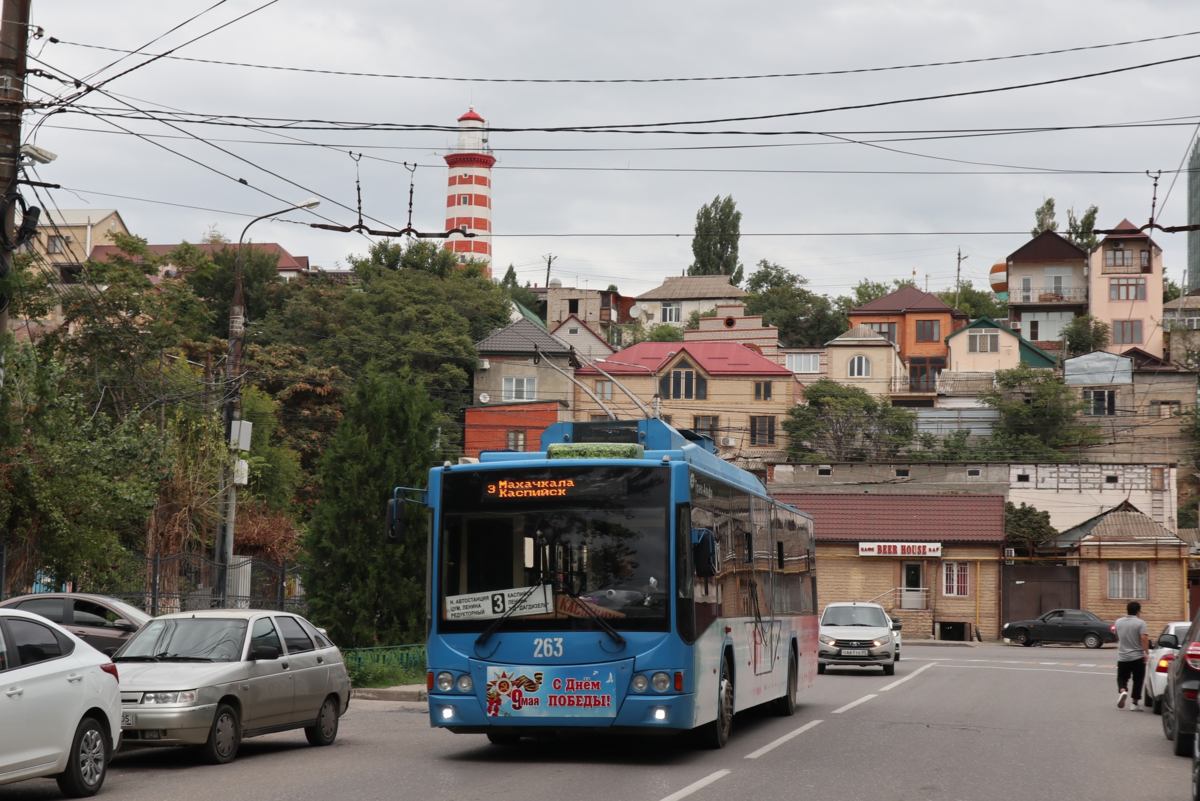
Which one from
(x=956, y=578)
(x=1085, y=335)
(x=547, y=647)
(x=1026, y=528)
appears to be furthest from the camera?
(x=1085, y=335)

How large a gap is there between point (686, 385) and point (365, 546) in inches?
2255

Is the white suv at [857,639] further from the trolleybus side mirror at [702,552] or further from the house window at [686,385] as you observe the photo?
the house window at [686,385]

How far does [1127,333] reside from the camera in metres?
92.8

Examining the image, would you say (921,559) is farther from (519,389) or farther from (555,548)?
(555,548)

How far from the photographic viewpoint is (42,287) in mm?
26375

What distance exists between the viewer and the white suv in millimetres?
28719

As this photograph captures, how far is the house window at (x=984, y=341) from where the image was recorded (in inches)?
3482

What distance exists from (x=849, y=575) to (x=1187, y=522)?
27051mm

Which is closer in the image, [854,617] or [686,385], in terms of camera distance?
[854,617]

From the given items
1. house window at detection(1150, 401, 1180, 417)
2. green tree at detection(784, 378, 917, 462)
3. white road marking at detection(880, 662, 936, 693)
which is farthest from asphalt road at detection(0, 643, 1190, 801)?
house window at detection(1150, 401, 1180, 417)

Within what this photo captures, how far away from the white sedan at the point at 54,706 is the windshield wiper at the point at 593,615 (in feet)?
12.9

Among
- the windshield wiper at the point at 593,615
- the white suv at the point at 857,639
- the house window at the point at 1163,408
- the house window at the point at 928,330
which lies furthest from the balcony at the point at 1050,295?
the windshield wiper at the point at 593,615

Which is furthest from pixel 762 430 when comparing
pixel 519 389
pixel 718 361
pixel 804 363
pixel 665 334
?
pixel 665 334

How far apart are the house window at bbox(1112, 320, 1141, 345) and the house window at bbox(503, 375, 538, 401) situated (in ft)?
142
